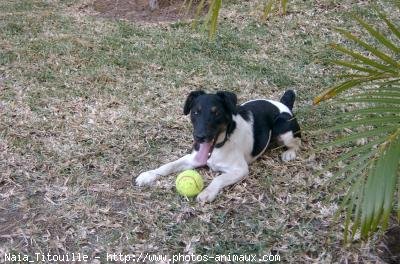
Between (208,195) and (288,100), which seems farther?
(288,100)

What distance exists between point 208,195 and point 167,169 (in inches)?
17.8

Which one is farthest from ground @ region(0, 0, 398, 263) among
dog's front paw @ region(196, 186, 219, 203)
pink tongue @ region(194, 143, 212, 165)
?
pink tongue @ region(194, 143, 212, 165)

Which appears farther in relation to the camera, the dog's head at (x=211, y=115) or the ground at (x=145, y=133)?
the dog's head at (x=211, y=115)

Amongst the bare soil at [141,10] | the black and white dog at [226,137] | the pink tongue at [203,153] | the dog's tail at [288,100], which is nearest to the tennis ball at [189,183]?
the black and white dog at [226,137]

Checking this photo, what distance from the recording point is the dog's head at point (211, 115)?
3.29 meters

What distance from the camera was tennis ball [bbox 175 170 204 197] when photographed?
3.27 metres

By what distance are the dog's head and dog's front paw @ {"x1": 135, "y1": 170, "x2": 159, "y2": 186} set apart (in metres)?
0.42

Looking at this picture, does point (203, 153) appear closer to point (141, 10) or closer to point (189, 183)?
point (189, 183)

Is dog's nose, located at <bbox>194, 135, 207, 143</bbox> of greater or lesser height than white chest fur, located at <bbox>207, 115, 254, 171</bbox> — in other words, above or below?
above

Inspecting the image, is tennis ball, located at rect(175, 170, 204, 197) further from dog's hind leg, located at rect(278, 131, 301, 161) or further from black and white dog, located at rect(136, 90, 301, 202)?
dog's hind leg, located at rect(278, 131, 301, 161)

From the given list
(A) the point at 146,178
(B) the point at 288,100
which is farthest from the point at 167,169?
(B) the point at 288,100

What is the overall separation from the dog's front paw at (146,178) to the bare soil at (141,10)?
3774 millimetres

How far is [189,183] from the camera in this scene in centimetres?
327

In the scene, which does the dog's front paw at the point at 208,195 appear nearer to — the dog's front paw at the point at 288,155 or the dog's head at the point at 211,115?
the dog's head at the point at 211,115
